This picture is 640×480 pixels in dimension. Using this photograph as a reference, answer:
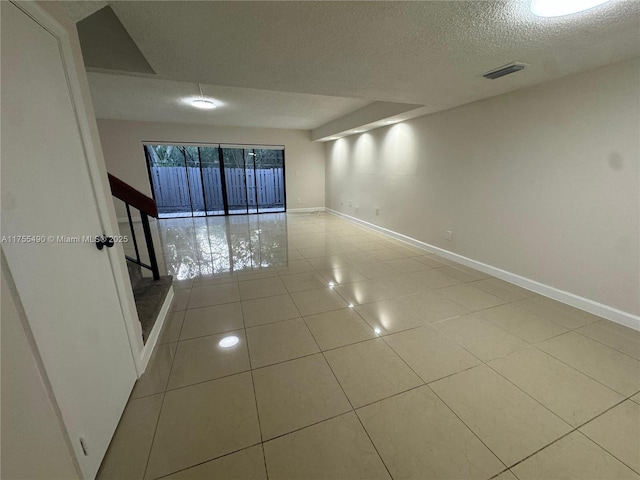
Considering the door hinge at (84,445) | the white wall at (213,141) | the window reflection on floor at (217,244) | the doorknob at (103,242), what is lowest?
the window reflection on floor at (217,244)

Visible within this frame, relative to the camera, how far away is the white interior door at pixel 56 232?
856 millimetres

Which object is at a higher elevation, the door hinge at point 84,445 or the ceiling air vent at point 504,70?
the ceiling air vent at point 504,70

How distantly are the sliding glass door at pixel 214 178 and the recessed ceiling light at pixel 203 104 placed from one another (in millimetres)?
2226

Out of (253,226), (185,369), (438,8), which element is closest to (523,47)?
(438,8)

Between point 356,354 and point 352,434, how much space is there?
593 millimetres

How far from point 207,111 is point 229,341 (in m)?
4.90

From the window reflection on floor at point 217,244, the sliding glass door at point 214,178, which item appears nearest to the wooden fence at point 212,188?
the sliding glass door at point 214,178

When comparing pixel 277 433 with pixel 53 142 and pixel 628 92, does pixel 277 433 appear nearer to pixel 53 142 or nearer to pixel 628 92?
pixel 53 142

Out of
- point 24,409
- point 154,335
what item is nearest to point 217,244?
point 154,335

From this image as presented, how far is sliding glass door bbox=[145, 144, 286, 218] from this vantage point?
7090 millimetres

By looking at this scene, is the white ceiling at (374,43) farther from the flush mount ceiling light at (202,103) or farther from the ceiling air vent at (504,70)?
the flush mount ceiling light at (202,103)

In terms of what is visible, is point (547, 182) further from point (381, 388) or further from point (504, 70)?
point (381, 388)

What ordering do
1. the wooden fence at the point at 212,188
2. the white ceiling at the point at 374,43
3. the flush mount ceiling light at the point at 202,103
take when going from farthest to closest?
the wooden fence at the point at 212,188
the flush mount ceiling light at the point at 202,103
the white ceiling at the point at 374,43

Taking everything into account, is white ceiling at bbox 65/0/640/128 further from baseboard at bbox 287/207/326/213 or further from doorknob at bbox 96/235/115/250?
baseboard at bbox 287/207/326/213
